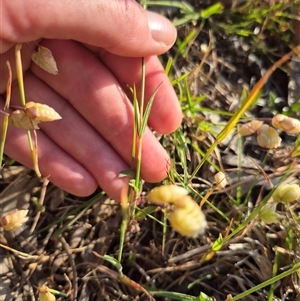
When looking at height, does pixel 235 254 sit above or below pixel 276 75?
below

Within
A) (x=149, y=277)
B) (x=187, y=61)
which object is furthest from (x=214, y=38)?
(x=149, y=277)

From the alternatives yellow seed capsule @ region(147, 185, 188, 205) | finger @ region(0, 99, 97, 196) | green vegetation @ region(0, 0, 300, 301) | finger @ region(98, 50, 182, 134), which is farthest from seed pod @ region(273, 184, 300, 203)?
finger @ region(0, 99, 97, 196)

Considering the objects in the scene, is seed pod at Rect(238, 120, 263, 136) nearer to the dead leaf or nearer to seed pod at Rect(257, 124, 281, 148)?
seed pod at Rect(257, 124, 281, 148)

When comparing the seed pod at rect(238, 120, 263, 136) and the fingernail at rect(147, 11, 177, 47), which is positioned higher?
the fingernail at rect(147, 11, 177, 47)

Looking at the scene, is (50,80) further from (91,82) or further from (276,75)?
(276,75)

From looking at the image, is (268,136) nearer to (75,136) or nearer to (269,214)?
(269,214)

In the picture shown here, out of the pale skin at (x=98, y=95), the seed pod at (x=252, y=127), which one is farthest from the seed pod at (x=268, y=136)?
the pale skin at (x=98, y=95)
